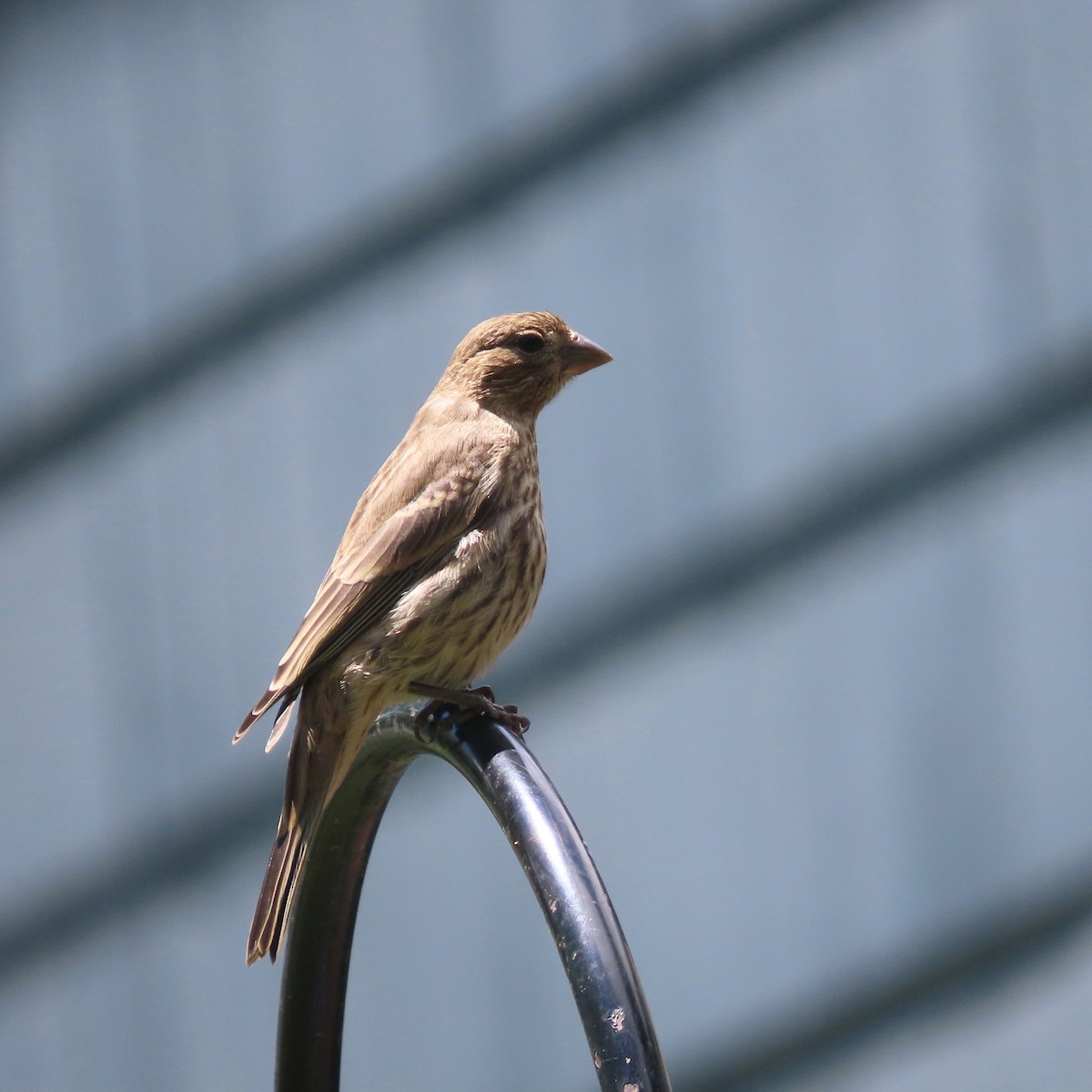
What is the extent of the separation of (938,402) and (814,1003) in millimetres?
1876

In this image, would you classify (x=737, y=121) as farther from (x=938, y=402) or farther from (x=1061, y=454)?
(x=1061, y=454)

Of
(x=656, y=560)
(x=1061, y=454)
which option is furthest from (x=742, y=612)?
(x=1061, y=454)

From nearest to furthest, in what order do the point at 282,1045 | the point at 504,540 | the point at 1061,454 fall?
1. the point at 282,1045
2. the point at 504,540
3. the point at 1061,454

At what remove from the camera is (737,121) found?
4.64 m

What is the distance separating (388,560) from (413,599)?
0.32 ft

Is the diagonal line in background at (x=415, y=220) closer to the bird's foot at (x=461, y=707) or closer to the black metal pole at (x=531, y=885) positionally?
the bird's foot at (x=461, y=707)

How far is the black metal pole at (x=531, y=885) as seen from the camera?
5.83 ft

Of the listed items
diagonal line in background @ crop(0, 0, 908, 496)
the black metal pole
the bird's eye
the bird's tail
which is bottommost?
the black metal pole

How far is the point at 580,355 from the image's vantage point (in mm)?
3670

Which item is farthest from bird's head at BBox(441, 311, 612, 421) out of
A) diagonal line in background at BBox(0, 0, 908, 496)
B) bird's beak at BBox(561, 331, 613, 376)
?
diagonal line in background at BBox(0, 0, 908, 496)

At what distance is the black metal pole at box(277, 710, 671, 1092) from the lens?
5.83 ft

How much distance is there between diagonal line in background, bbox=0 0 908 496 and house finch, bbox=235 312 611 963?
1.63m

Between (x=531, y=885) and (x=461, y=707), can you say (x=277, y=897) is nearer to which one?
(x=461, y=707)

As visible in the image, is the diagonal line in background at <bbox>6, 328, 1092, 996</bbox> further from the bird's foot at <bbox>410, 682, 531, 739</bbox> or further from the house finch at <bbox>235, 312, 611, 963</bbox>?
the bird's foot at <bbox>410, 682, 531, 739</bbox>
